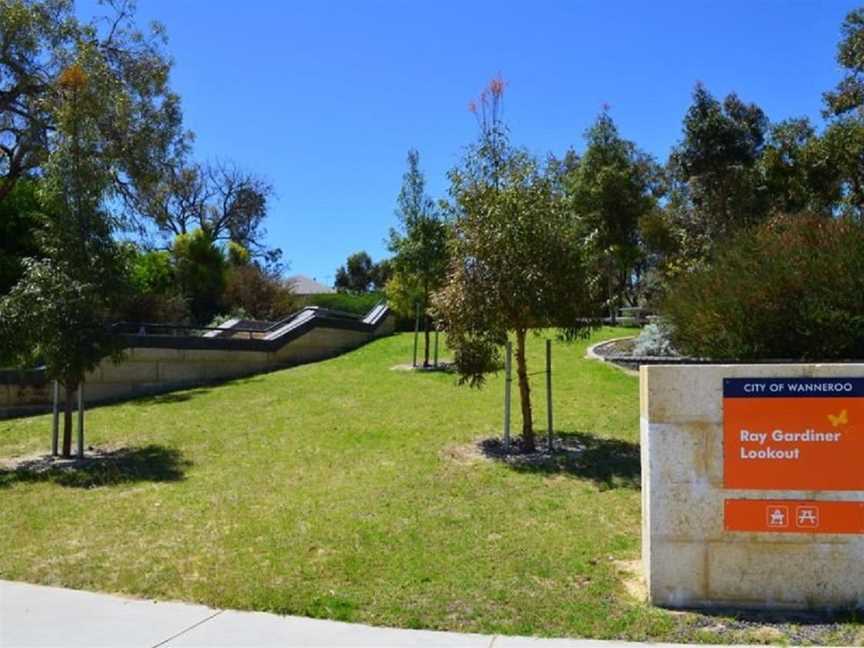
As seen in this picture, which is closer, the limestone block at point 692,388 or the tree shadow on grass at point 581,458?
the limestone block at point 692,388

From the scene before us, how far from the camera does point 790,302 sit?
10.5 metres

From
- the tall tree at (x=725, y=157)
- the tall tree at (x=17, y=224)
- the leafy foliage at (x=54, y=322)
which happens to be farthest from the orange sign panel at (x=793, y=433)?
the tall tree at (x=725, y=157)

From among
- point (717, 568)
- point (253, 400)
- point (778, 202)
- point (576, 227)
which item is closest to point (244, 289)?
point (253, 400)

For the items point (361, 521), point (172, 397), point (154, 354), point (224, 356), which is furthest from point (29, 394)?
point (361, 521)

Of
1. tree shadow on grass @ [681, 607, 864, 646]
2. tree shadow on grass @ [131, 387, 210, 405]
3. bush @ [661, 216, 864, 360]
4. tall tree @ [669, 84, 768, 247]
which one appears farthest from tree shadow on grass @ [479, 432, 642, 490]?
tall tree @ [669, 84, 768, 247]

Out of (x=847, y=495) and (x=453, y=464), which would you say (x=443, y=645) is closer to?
(x=847, y=495)

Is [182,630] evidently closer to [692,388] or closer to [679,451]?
[679,451]

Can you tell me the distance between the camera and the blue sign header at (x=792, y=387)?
5.95m

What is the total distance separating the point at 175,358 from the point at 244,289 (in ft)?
43.9

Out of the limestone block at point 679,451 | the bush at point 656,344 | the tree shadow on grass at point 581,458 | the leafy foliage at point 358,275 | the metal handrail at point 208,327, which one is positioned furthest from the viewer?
the leafy foliage at point 358,275

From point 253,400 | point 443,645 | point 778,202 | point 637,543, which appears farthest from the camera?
point 778,202

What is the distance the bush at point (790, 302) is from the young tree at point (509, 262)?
1.80m

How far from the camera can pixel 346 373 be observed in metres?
19.5

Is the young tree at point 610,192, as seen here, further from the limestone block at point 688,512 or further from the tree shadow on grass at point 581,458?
the limestone block at point 688,512
